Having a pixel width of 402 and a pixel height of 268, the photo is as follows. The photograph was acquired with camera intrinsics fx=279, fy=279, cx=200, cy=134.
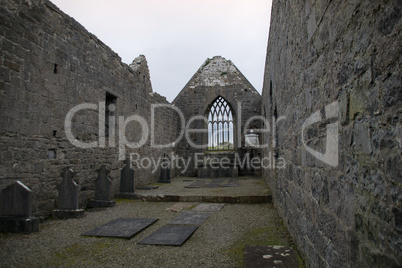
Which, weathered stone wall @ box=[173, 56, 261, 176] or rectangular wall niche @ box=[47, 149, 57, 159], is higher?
weathered stone wall @ box=[173, 56, 261, 176]

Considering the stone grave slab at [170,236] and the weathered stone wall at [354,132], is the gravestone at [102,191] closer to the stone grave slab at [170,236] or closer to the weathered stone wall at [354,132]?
the stone grave slab at [170,236]

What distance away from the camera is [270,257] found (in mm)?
2941

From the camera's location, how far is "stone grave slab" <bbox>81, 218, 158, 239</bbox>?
4.02 meters

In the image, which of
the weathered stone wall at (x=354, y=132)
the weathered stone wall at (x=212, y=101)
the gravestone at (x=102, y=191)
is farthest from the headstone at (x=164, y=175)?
the weathered stone wall at (x=354, y=132)

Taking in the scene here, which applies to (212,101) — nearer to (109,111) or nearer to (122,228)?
(109,111)

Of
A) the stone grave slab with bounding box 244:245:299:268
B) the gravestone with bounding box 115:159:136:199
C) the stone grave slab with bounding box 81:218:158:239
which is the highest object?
the gravestone with bounding box 115:159:136:199

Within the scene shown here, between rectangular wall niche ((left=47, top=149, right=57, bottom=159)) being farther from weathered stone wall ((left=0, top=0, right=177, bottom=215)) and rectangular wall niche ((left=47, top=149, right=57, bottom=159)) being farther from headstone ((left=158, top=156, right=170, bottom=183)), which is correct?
headstone ((left=158, top=156, right=170, bottom=183))

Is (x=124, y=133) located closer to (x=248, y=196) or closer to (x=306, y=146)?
(x=248, y=196)

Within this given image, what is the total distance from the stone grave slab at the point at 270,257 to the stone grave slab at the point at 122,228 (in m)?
1.74

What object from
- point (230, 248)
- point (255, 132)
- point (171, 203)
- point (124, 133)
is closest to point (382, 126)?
point (230, 248)

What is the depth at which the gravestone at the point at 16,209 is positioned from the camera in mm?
4117

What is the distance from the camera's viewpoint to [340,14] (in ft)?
5.45

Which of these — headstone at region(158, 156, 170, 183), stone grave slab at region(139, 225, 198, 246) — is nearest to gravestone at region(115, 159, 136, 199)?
headstone at region(158, 156, 170, 183)

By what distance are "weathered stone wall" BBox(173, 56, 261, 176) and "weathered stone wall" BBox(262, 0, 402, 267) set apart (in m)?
→ 10.7
